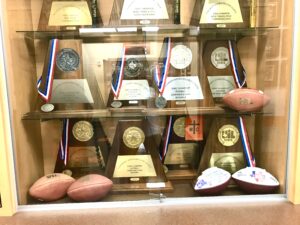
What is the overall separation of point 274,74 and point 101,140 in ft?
2.97

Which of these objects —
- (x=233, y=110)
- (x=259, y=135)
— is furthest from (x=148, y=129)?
(x=259, y=135)

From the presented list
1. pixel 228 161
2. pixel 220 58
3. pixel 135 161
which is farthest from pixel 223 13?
pixel 135 161

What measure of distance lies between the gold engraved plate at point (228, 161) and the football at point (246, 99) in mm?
247

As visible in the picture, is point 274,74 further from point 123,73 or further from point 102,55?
point 102,55

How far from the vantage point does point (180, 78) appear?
4.75 feet

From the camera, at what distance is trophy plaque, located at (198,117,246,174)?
4.81 ft

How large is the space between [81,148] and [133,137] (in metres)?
0.27

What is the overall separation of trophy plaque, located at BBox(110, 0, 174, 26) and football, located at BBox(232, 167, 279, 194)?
0.81 metres

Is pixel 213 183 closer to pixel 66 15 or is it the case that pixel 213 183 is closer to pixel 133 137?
pixel 133 137

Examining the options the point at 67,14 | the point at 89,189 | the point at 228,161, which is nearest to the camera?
the point at 89,189

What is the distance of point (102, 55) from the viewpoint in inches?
59.3

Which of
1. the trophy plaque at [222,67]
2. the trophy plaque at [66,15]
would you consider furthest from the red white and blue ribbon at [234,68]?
the trophy plaque at [66,15]

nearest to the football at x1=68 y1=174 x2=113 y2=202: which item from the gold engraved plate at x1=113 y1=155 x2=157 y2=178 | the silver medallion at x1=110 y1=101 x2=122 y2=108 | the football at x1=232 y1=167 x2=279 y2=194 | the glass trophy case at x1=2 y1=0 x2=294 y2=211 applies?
the glass trophy case at x1=2 y1=0 x2=294 y2=211

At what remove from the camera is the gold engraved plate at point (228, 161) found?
1.46m
